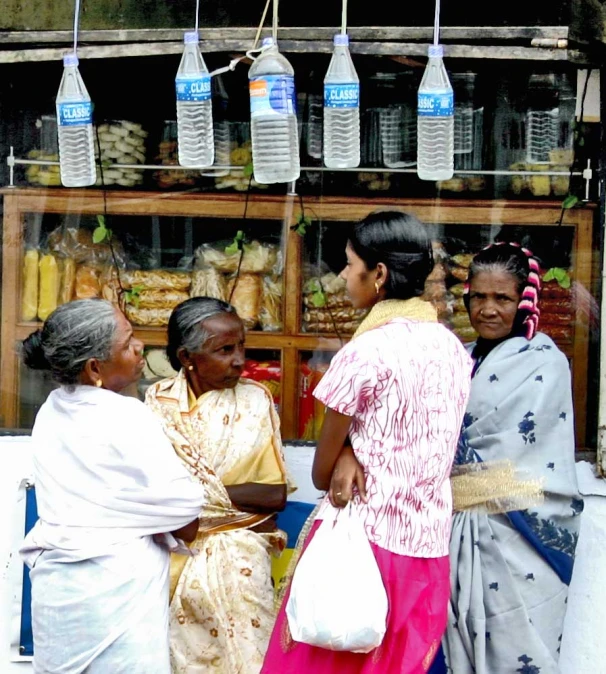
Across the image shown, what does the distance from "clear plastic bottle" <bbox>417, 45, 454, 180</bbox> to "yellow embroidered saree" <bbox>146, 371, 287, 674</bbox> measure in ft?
3.54

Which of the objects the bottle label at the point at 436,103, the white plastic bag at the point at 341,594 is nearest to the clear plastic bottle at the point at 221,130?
the bottle label at the point at 436,103

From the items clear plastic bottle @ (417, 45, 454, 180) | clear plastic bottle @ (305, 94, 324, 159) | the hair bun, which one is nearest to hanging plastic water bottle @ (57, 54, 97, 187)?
clear plastic bottle @ (305, 94, 324, 159)

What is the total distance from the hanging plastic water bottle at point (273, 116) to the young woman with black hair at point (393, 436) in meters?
0.83

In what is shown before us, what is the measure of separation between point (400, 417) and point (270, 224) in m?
1.72

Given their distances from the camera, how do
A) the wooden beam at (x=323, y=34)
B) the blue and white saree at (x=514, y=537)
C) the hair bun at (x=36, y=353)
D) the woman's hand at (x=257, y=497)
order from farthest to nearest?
1. the wooden beam at (x=323, y=34)
2. the woman's hand at (x=257, y=497)
3. the blue and white saree at (x=514, y=537)
4. the hair bun at (x=36, y=353)

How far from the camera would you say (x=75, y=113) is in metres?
3.67

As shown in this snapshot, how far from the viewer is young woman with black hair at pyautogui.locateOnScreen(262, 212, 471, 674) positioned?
9.10 ft

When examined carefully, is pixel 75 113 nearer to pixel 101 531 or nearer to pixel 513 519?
pixel 101 531

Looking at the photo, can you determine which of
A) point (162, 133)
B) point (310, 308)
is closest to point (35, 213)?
point (162, 133)

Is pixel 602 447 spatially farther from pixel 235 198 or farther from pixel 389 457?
pixel 235 198

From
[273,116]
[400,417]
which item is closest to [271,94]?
[273,116]

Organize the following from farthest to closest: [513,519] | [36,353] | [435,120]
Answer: [435,120]
[513,519]
[36,353]

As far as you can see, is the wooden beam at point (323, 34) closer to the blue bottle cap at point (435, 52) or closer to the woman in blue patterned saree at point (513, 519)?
the blue bottle cap at point (435, 52)

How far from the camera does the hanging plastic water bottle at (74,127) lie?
3680 mm
